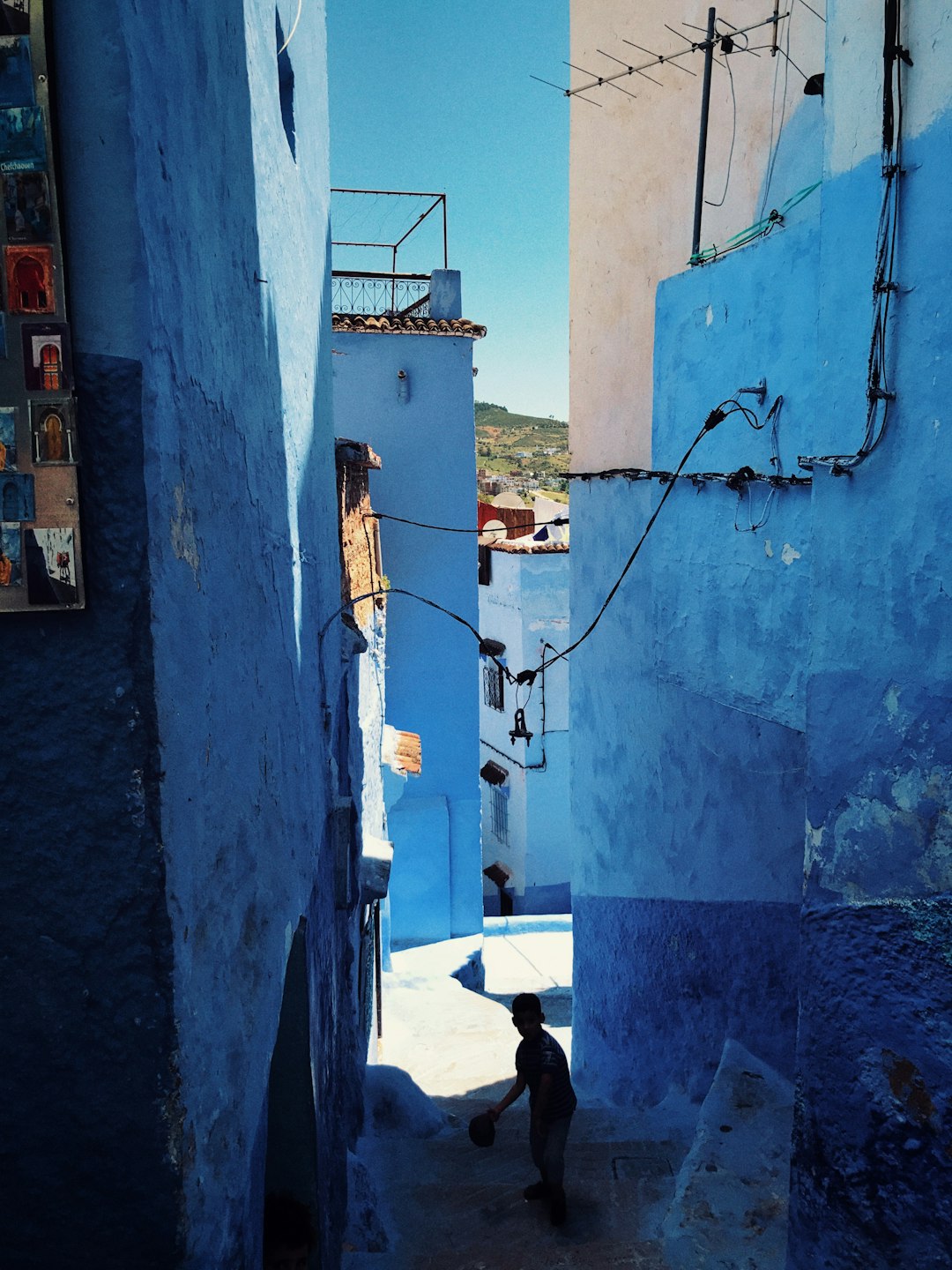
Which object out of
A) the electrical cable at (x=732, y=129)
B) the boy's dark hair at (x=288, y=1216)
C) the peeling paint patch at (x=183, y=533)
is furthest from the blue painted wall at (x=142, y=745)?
the electrical cable at (x=732, y=129)

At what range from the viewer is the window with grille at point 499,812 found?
76.3 feet

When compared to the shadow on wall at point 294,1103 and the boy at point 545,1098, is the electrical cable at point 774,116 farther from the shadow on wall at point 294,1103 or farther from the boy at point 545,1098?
the shadow on wall at point 294,1103

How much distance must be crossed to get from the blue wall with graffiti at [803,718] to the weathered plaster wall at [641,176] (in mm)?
705

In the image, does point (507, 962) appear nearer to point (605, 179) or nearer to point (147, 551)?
point (605, 179)

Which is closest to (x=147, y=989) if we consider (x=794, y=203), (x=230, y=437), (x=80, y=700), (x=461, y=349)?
(x=80, y=700)

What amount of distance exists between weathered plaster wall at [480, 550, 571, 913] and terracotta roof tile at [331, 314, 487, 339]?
763 centimetres

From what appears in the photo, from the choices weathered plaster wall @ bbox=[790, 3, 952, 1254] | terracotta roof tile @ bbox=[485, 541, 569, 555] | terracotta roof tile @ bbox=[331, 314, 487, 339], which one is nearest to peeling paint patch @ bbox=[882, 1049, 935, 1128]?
weathered plaster wall @ bbox=[790, 3, 952, 1254]

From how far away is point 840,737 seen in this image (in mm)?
3629

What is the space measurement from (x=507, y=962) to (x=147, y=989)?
14210 millimetres

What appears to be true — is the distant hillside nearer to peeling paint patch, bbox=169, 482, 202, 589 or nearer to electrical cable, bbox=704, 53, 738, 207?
electrical cable, bbox=704, 53, 738, 207

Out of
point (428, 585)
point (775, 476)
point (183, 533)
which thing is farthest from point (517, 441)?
point (183, 533)

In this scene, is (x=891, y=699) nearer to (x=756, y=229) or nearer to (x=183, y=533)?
(x=183, y=533)

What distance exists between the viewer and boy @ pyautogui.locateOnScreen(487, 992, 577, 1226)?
5406 mm

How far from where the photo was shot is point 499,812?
23.6 meters
